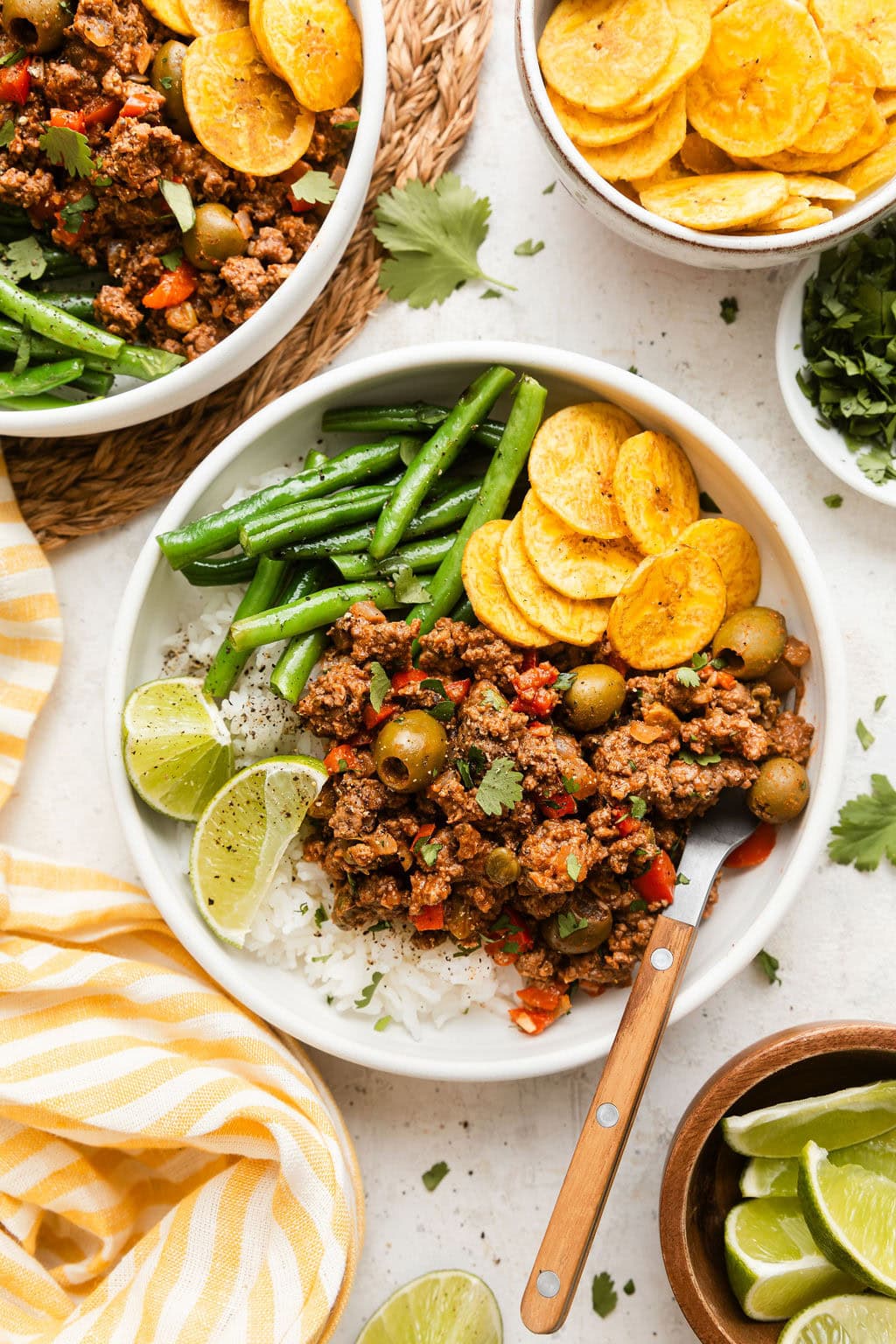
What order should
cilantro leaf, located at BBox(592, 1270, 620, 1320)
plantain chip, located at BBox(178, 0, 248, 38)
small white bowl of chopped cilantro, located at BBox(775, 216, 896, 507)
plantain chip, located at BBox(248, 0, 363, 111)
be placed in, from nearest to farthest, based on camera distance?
plantain chip, located at BBox(248, 0, 363, 111) → plantain chip, located at BBox(178, 0, 248, 38) → small white bowl of chopped cilantro, located at BBox(775, 216, 896, 507) → cilantro leaf, located at BBox(592, 1270, 620, 1320)

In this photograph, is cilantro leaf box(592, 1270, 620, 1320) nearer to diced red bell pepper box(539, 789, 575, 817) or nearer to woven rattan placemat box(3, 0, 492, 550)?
diced red bell pepper box(539, 789, 575, 817)

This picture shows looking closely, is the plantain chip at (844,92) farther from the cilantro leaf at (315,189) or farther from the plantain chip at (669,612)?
the cilantro leaf at (315,189)

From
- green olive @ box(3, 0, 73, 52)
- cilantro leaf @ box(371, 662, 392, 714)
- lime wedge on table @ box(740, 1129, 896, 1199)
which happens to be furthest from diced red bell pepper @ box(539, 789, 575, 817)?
green olive @ box(3, 0, 73, 52)

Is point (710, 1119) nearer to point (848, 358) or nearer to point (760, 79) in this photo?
point (848, 358)

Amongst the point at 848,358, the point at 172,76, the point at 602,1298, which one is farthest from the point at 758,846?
the point at 172,76

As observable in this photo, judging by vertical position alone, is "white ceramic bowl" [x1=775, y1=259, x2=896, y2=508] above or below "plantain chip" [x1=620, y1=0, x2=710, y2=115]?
below

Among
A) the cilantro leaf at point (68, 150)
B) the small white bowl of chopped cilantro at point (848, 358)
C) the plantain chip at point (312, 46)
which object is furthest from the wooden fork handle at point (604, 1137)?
the cilantro leaf at point (68, 150)

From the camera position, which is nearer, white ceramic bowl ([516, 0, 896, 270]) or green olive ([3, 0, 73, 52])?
white ceramic bowl ([516, 0, 896, 270])
